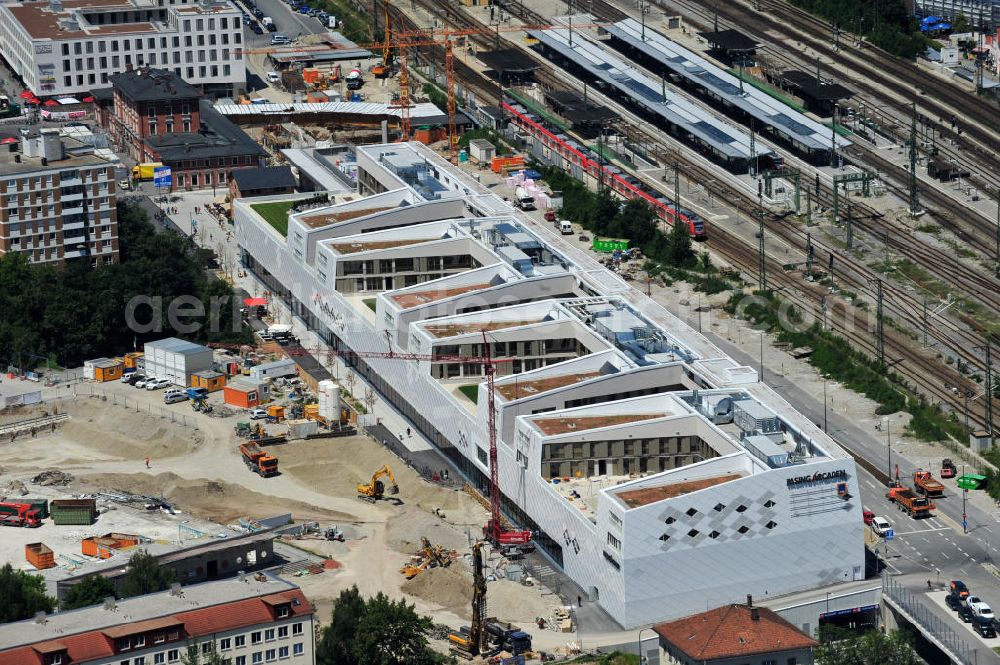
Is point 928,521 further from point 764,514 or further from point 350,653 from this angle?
point 350,653

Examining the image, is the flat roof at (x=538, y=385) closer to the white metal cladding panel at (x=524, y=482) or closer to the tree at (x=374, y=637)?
the white metal cladding panel at (x=524, y=482)

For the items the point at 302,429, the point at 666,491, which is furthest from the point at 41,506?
the point at 666,491

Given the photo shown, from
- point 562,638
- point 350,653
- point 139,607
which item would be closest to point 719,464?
point 562,638

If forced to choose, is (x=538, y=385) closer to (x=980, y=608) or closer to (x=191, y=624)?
(x=980, y=608)

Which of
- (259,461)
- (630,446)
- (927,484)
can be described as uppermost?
(630,446)

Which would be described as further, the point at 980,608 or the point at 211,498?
the point at 211,498

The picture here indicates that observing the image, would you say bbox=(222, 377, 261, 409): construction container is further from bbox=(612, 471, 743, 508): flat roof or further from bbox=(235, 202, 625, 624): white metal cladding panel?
bbox=(612, 471, 743, 508): flat roof

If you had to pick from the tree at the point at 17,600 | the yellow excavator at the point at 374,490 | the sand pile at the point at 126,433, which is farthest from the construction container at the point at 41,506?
the yellow excavator at the point at 374,490
